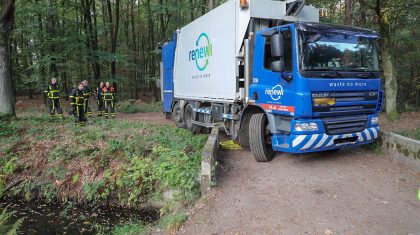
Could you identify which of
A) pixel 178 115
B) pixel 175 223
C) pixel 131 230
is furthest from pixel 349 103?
pixel 178 115

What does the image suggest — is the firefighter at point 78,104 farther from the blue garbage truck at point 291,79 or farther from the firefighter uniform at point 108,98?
the blue garbage truck at point 291,79

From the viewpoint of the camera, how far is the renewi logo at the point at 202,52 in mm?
8516

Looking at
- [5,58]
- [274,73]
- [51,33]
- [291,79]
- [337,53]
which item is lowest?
[291,79]

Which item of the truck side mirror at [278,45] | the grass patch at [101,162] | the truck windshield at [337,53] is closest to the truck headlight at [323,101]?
the truck windshield at [337,53]

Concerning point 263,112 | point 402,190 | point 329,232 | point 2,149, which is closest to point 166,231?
point 329,232

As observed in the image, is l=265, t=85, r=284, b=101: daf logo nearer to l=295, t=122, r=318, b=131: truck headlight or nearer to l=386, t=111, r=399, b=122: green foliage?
l=295, t=122, r=318, b=131: truck headlight

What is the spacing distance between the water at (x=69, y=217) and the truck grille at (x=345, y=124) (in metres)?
3.79

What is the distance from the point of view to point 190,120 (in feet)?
34.7

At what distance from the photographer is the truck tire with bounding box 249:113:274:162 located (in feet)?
20.9

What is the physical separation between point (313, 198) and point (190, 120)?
250 inches

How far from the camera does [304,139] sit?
5469mm

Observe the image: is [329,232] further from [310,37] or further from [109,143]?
[109,143]

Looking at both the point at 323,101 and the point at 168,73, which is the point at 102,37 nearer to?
the point at 168,73

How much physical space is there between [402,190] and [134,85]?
78.8ft
